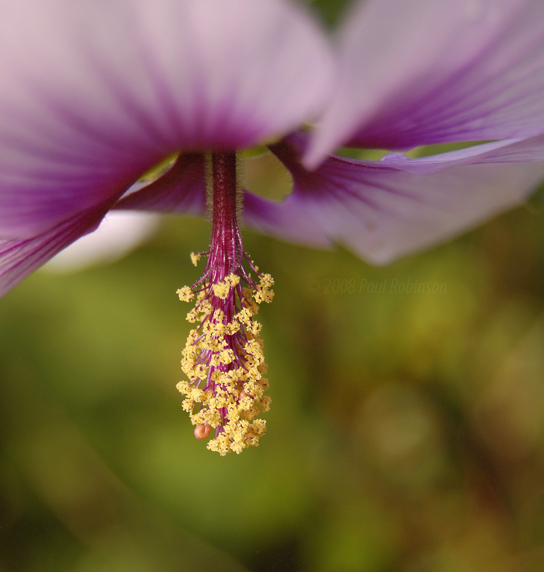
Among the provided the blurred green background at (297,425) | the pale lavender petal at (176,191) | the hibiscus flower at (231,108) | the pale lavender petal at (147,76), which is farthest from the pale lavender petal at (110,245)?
the pale lavender petal at (147,76)

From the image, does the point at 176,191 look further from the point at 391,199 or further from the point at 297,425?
the point at 297,425

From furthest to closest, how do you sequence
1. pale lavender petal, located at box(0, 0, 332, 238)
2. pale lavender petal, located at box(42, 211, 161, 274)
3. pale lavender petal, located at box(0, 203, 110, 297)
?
pale lavender petal, located at box(42, 211, 161, 274) < pale lavender petal, located at box(0, 203, 110, 297) < pale lavender petal, located at box(0, 0, 332, 238)

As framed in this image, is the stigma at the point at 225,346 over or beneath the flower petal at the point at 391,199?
beneath

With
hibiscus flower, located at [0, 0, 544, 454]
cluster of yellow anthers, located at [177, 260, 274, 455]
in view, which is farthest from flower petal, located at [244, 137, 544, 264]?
cluster of yellow anthers, located at [177, 260, 274, 455]

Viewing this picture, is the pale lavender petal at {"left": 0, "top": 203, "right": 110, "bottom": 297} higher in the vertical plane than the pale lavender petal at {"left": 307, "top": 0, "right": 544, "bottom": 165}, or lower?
lower

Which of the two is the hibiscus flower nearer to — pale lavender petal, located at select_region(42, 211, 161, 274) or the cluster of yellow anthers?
the cluster of yellow anthers

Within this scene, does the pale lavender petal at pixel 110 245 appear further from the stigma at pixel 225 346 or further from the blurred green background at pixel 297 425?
the stigma at pixel 225 346

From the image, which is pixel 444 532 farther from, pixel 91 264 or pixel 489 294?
pixel 91 264
